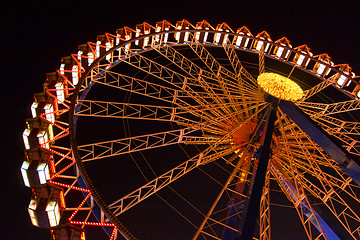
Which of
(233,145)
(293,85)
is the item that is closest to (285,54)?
(293,85)

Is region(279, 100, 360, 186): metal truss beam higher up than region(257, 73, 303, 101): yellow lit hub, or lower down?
lower down

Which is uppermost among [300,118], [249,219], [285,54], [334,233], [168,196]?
[285,54]

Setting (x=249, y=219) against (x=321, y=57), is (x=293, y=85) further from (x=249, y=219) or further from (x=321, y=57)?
(x=249, y=219)

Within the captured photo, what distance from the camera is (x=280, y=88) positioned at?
16.2 metres

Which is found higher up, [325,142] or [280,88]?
[280,88]

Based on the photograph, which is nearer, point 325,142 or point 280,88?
point 325,142

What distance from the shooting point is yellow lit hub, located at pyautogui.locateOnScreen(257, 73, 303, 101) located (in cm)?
1598

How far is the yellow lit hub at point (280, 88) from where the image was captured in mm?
15984

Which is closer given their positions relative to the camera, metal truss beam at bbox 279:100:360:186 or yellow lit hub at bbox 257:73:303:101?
metal truss beam at bbox 279:100:360:186

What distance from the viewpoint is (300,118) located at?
13.9 metres

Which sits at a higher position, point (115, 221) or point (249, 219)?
point (249, 219)

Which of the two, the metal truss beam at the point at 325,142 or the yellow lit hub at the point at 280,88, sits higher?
the yellow lit hub at the point at 280,88

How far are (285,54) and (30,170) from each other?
16.2m

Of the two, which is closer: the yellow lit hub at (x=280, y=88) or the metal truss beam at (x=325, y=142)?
the metal truss beam at (x=325, y=142)
